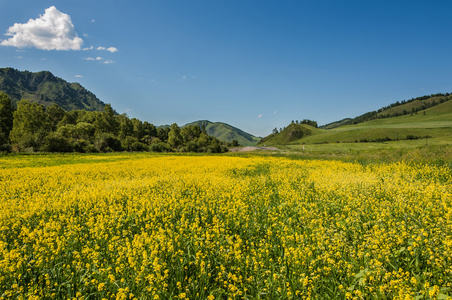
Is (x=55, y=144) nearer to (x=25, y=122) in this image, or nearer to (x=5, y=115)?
(x=25, y=122)

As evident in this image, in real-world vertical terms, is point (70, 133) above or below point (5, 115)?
below

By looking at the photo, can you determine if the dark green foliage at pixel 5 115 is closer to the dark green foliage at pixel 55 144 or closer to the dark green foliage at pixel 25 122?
the dark green foliage at pixel 25 122

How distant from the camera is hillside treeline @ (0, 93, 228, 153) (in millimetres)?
48094

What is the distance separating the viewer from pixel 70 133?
6731 cm

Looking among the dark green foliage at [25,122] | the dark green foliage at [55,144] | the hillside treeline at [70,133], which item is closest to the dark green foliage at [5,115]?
the hillside treeline at [70,133]

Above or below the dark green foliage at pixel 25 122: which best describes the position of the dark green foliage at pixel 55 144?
below

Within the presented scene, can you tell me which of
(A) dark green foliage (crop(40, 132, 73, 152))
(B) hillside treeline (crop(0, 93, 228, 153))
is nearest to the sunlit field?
(A) dark green foliage (crop(40, 132, 73, 152))

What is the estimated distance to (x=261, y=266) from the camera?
3975 mm

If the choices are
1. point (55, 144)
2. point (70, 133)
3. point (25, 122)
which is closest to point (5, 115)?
point (25, 122)

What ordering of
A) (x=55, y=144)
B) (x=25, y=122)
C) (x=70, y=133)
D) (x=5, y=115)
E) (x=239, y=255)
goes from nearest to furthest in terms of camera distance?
(x=239, y=255) < (x=55, y=144) < (x=25, y=122) < (x=5, y=115) < (x=70, y=133)

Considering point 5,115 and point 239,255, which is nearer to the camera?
point 239,255

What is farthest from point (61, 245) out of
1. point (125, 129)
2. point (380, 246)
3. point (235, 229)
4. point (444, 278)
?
point (125, 129)

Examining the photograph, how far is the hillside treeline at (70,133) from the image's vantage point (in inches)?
1893

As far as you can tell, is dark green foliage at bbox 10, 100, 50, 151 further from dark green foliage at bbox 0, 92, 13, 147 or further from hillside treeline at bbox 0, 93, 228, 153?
dark green foliage at bbox 0, 92, 13, 147
